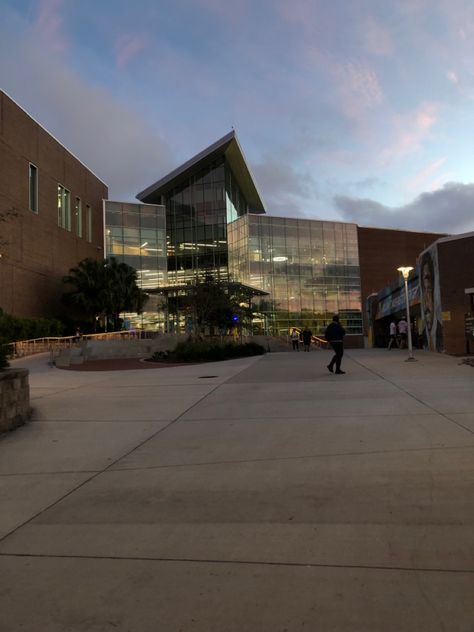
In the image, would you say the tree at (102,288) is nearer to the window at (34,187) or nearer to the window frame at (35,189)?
the window frame at (35,189)

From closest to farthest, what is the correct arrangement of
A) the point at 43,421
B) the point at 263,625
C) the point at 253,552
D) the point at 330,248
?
the point at 263,625 < the point at 253,552 < the point at 43,421 < the point at 330,248

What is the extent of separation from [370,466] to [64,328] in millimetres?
38598

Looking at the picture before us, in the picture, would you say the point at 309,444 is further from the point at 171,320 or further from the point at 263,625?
the point at 171,320

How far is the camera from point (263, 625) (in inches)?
109

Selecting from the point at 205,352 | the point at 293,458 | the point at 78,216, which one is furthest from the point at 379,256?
the point at 293,458

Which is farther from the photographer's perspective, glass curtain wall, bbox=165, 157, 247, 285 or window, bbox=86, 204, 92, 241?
glass curtain wall, bbox=165, 157, 247, 285

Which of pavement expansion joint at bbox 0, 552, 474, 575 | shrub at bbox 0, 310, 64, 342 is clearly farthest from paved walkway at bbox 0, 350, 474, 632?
shrub at bbox 0, 310, 64, 342

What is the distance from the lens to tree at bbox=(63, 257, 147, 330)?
43.3 meters

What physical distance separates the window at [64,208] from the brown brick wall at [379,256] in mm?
36847

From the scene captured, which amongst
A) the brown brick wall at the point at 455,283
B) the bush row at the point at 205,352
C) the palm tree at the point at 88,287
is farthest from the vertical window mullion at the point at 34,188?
the brown brick wall at the point at 455,283

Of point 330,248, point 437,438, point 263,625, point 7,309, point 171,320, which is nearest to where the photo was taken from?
point 263,625

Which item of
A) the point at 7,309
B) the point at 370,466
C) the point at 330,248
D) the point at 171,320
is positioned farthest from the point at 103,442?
the point at 330,248

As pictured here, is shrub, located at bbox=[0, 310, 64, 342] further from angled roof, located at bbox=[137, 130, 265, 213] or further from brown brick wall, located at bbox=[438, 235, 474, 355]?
angled roof, located at bbox=[137, 130, 265, 213]

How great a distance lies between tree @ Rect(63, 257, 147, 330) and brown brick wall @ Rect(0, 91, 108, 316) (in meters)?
2.01
